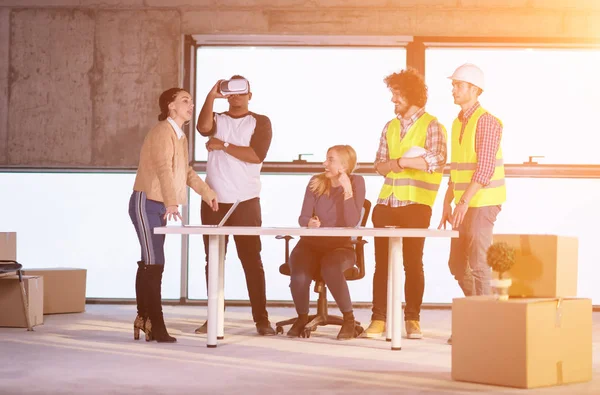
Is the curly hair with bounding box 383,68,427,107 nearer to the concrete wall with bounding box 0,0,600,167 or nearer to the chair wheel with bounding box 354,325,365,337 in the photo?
the chair wheel with bounding box 354,325,365,337

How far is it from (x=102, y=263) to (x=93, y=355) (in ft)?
10.8

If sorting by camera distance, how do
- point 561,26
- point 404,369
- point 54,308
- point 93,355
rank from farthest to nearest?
1. point 561,26
2. point 54,308
3. point 93,355
4. point 404,369

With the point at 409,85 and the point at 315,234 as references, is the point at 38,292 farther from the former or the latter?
the point at 409,85

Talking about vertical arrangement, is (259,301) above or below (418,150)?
below

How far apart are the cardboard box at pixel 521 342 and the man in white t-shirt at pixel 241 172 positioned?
83.7 inches

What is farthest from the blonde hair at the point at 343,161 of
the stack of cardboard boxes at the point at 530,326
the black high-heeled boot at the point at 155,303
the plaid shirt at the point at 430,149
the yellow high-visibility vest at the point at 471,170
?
the stack of cardboard boxes at the point at 530,326

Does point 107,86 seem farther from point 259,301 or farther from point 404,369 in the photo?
point 404,369

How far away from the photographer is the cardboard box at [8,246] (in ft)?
23.0

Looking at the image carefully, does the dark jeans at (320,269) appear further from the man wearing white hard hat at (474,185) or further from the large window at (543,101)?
the large window at (543,101)

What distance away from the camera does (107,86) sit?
26.9ft

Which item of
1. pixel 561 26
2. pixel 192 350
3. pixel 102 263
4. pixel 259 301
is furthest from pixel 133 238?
pixel 561 26

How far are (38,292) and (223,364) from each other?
2377 millimetres

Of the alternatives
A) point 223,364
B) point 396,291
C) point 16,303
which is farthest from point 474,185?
point 16,303

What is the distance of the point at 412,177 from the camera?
5973mm
